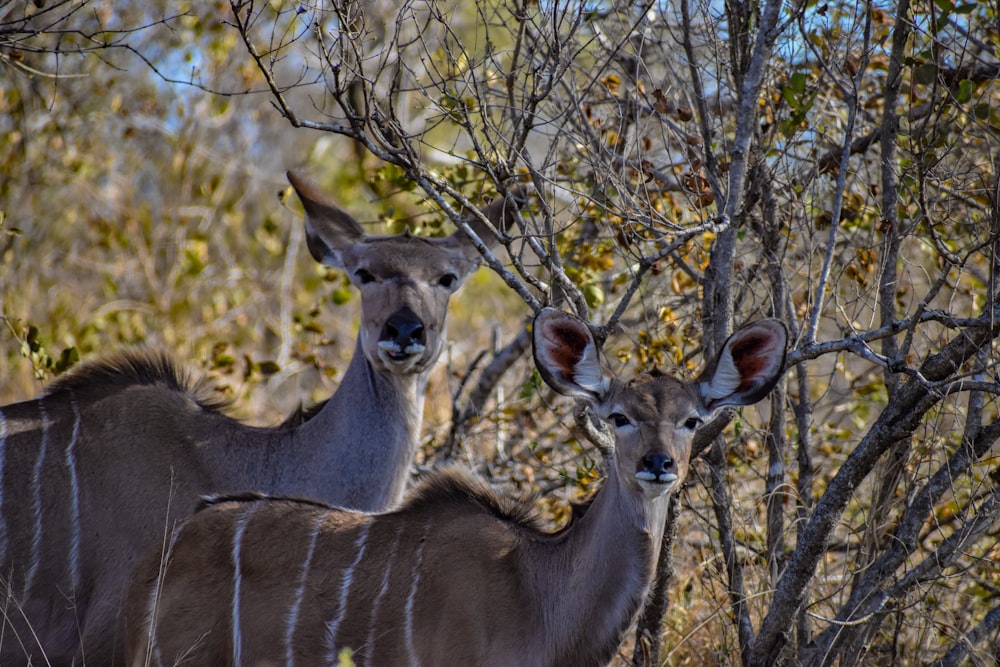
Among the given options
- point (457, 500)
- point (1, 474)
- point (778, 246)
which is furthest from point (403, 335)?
point (1, 474)

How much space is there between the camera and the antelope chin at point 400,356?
4.08 meters

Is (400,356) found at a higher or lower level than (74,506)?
higher

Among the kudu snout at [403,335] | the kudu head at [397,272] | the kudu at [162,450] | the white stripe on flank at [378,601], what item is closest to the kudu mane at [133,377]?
the kudu at [162,450]

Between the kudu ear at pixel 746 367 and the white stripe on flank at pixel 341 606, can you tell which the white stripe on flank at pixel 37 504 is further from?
the kudu ear at pixel 746 367

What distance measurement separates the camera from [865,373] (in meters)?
4.89

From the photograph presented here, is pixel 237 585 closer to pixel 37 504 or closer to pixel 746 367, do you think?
pixel 37 504

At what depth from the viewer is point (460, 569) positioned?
3.28 m

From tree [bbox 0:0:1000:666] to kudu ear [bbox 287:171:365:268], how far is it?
1.08ft

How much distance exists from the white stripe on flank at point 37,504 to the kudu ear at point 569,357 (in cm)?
196

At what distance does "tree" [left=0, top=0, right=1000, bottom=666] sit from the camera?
11.6 feet

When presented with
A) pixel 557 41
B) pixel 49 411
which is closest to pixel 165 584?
pixel 49 411

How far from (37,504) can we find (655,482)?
2.30 meters

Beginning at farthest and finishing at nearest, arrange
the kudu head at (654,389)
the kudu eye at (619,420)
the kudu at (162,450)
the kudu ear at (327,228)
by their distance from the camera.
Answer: the kudu ear at (327,228) → the kudu at (162,450) → the kudu eye at (619,420) → the kudu head at (654,389)

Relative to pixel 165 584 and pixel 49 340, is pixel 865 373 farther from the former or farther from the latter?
pixel 49 340
